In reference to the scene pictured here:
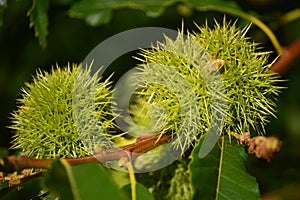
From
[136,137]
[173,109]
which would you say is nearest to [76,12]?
[136,137]

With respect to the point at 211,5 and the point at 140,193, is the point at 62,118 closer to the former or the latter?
the point at 140,193

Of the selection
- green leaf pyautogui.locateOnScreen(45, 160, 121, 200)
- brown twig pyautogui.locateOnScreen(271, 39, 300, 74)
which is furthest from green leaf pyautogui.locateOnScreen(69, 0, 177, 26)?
green leaf pyautogui.locateOnScreen(45, 160, 121, 200)

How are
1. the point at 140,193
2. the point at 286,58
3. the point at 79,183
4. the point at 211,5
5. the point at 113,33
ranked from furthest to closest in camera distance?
the point at 113,33, the point at 211,5, the point at 286,58, the point at 140,193, the point at 79,183

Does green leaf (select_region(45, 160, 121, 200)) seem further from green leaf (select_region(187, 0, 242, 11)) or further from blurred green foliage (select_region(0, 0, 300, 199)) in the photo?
blurred green foliage (select_region(0, 0, 300, 199))

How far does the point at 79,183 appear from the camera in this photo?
98 cm

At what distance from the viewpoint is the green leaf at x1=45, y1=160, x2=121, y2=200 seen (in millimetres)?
956

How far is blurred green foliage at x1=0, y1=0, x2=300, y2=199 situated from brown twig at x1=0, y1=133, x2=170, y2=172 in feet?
2.34

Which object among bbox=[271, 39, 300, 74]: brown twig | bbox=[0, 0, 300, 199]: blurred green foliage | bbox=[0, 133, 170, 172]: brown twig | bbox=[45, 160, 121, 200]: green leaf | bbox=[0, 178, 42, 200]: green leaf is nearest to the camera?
bbox=[45, 160, 121, 200]: green leaf

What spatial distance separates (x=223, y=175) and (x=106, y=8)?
2.09 ft

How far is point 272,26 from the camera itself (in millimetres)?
1865

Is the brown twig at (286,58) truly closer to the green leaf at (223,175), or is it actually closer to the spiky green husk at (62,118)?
the green leaf at (223,175)

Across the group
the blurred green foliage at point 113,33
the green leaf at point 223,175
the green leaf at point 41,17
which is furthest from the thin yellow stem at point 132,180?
the blurred green foliage at point 113,33

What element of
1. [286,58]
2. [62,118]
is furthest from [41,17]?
[286,58]

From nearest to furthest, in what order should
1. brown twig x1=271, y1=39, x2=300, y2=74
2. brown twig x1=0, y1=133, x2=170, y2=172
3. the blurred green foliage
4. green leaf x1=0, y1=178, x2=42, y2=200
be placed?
brown twig x1=0, y1=133, x2=170, y2=172 → green leaf x1=0, y1=178, x2=42, y2=200 → brown twig x1=271, y1=39, x2=300, y2=74 → the blurred green foliage
